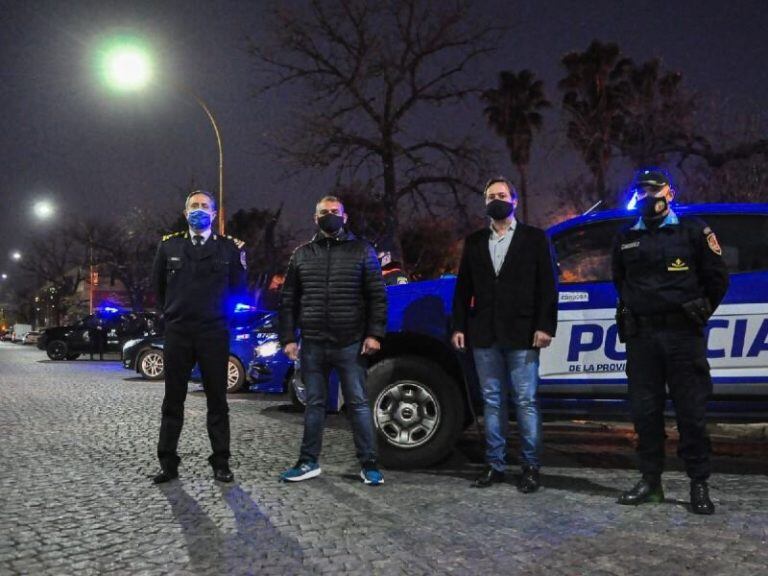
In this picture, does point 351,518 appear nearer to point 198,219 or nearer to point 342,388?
point 342,388

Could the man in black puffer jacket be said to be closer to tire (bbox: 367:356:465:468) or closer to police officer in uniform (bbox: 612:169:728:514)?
tire (bbox: 367:356:465:468)

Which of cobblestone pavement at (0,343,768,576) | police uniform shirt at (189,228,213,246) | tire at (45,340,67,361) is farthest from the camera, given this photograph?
tire at (45,340,67,361)

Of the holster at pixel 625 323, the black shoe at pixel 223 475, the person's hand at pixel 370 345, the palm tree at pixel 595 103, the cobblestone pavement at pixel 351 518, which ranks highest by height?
the palm tree at pixel 595 103

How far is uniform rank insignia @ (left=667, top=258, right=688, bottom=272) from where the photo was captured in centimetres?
462

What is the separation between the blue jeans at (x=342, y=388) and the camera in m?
5.42

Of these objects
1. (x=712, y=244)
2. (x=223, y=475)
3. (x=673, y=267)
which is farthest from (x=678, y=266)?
(x=223, y=475)

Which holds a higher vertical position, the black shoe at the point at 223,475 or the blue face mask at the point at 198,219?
the blue face mask at the point at 198,219

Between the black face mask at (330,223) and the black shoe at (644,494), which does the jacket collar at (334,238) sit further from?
the black shoe at (644,494)

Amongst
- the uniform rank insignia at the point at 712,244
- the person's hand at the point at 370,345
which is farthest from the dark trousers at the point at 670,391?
the person's hand at the point at 370,345

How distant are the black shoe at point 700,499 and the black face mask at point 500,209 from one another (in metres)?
1.97

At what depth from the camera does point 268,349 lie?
35.5 feet

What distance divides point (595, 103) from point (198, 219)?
25.2 m

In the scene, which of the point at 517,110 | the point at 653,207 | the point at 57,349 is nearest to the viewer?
the point at 653,207

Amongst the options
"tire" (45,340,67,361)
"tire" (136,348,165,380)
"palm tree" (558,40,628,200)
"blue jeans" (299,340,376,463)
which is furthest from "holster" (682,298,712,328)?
"tire" (45,340,67,361)
